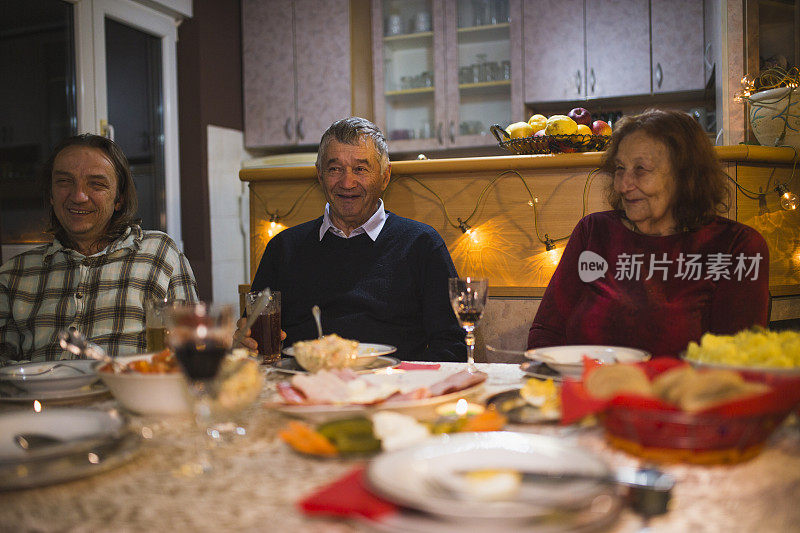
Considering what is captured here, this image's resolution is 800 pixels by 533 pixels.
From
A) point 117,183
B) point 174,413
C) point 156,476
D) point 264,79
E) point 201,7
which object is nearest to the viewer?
point 156,476

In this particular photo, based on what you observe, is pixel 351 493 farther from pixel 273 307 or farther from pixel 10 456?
pixel 273 307

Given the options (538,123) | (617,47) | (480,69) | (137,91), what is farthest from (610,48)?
(137,91)

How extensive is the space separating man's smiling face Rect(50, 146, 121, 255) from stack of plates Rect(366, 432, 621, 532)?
154 centimetres

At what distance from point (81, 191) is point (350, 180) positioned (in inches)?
30.0

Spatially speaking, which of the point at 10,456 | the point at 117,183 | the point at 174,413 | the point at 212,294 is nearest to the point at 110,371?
the point at 174,413

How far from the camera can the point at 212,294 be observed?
420 cm

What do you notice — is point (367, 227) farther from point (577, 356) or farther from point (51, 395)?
point (51, 395)

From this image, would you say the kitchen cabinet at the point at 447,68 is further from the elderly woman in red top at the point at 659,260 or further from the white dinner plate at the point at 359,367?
the white dinner plate at the point at 359,367

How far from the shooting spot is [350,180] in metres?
2.05

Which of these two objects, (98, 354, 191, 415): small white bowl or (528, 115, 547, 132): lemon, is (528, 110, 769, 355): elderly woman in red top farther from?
(98, 354, 191, 415): small white bowl

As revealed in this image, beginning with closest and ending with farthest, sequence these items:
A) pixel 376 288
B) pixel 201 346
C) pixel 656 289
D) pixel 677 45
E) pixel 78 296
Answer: pixel 201 346
pixel 656 289
pixel 78 296
pixel 376 288
pixel 677 45

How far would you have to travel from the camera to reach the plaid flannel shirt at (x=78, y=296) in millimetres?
1810

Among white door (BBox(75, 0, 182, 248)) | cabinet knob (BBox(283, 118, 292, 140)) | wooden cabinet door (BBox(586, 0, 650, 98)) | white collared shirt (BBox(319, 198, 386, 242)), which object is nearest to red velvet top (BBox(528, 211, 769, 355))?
white collared shirt (BBox(319, 198, 386, 242))

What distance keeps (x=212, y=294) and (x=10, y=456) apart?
3.53 meters
